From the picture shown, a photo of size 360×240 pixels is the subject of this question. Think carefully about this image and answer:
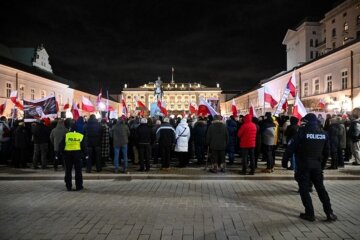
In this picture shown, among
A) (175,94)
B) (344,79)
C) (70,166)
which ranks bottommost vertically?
(70,166)

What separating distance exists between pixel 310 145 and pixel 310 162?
320 millimetres

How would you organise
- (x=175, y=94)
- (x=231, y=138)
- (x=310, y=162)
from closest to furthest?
(x=310, y=162)
(x=231, y=138)
(x=175, y=94)

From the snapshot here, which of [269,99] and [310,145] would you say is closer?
[310,145]

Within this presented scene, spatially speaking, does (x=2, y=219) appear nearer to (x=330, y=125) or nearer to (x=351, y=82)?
(x=330, y=125)

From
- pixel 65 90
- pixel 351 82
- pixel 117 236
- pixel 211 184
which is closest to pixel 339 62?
pixel 351 82

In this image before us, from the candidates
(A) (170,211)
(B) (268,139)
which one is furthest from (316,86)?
(A) (170,211)

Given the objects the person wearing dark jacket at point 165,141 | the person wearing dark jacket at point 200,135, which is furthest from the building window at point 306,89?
the person wearing dark jacket at point 165,141

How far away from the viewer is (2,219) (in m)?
6.99

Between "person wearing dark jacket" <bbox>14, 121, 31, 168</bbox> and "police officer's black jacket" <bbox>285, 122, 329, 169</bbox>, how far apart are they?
34.9ft

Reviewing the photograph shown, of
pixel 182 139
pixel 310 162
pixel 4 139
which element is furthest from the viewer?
pixel 4 139

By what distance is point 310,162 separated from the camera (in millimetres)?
6887

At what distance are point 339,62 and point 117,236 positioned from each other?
103ft

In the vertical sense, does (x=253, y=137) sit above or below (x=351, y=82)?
below

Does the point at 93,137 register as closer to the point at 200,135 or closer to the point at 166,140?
the point at 166,140
